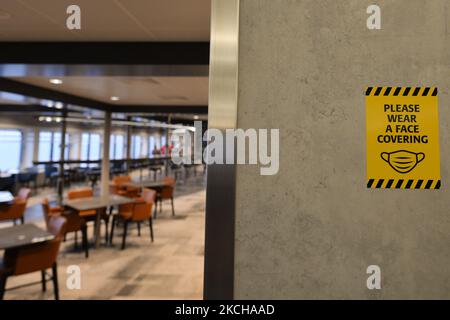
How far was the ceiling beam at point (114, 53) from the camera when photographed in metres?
2.84

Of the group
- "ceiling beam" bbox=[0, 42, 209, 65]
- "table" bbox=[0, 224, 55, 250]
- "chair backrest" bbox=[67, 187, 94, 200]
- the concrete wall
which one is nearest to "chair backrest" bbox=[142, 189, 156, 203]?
"chair backrest" bbox=[67, 187, 94, 200]

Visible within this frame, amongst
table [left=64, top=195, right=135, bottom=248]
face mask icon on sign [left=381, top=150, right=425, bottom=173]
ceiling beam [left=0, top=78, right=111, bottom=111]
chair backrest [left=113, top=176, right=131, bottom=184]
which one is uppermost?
ceiling beam [left=0, top=78, right=111, bottom=111]

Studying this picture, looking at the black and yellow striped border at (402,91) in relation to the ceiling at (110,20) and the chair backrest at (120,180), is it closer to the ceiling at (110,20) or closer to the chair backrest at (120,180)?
the ceiling at (110,20)

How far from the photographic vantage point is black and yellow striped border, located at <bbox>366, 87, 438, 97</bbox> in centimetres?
87

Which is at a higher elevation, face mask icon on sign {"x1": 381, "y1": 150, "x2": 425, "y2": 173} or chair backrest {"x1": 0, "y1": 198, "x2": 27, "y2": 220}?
face mask icon on sign {"x1": 381, "y1": 150, "x2": 425, "y2": 173}

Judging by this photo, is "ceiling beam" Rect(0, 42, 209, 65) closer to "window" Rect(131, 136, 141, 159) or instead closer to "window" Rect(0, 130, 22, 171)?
"window" Rect(0, 130, 22, 171)

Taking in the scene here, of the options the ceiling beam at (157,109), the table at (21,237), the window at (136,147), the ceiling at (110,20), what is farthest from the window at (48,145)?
the ceiling at (110,20)

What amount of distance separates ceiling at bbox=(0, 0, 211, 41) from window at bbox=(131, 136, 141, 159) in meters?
16.6

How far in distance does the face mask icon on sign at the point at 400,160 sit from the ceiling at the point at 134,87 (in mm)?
3912

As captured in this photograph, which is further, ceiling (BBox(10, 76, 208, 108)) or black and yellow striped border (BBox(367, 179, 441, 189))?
ceiling (BBox(10, 76, 208, 108))

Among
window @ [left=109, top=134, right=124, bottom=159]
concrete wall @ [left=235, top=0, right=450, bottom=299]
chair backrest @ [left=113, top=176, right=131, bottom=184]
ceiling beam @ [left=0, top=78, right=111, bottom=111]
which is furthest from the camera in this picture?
window @ [left=109, top=134, right=124, bottom=159]

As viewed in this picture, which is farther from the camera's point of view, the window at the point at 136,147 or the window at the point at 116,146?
the window at the point at 136,147

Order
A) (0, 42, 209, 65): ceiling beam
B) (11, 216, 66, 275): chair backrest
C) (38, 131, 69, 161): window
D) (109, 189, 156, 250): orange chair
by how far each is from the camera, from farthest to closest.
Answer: (38, 131, 69, 161): window, (109, 189, 156, 250): orange chair, (0, 42, 209, 65): ceiling beam, (11, 216, 66, 275): chair backrest
